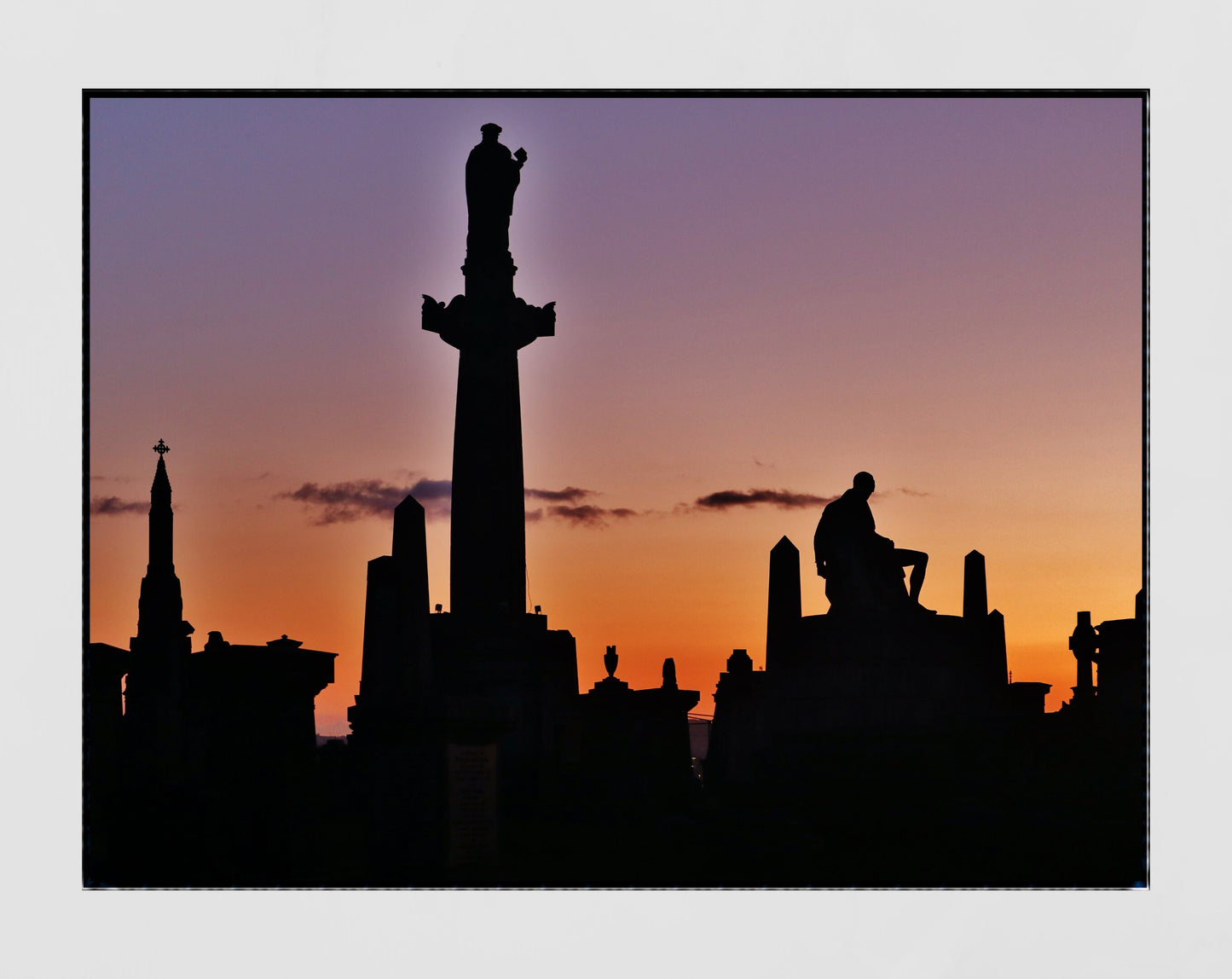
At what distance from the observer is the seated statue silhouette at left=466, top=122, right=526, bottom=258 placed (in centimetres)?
2033

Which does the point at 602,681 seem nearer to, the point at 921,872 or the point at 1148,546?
the point at 921,872

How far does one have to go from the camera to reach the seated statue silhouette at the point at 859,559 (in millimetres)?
17156

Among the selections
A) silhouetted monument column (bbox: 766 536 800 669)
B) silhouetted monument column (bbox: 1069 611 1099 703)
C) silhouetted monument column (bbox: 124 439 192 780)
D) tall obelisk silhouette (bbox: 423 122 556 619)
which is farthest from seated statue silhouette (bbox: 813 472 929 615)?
silhouetted monument column (bbox: 124 439 192 780)

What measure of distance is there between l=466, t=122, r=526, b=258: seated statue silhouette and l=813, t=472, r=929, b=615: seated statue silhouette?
5.43 m

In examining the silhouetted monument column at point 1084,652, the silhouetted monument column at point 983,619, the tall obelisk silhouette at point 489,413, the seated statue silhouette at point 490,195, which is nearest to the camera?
the silhouetted monument column at point 983,619

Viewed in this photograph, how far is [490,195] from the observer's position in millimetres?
20984

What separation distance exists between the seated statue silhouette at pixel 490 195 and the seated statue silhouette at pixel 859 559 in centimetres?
543

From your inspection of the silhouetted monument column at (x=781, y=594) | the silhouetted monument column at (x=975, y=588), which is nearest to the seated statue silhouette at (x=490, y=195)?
the silhouetted monument column at (x=781, y=594)

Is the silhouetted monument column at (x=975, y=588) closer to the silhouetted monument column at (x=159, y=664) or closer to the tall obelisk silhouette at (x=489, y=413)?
the tall obelisk silhouette at (x=489, y=413)

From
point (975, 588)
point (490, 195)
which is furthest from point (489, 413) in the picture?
point (975, 588)

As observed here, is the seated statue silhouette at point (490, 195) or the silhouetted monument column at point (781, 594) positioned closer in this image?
the silhouetted monument column at point (781, 594)

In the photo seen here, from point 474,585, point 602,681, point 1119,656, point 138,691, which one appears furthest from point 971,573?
point 138,691

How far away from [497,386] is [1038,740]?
24.4ft

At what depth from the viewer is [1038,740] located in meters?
17.2
